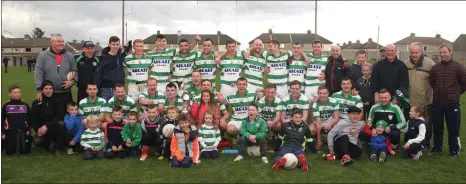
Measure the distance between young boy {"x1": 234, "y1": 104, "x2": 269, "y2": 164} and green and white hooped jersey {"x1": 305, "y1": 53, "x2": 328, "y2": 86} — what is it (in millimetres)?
1716

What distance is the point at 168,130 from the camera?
6.31m

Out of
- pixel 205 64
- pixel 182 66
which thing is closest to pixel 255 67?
pixel 205 64

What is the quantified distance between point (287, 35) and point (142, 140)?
76464 millimetres

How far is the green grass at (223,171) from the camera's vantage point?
5.14 m

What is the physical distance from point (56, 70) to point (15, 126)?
116cm

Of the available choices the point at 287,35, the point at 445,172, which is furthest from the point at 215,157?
the point at 287,35

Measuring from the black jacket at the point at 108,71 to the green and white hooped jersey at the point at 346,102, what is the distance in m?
3.92

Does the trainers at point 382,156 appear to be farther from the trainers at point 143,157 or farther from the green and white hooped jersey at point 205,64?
the trainers at point 143,157

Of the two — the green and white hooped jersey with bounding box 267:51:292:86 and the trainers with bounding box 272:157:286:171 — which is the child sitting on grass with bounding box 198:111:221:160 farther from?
the green and white hooped jersey with bounding box 267:51:292:86

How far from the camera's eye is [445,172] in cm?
553

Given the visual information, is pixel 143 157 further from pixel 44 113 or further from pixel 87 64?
pixel 87 64

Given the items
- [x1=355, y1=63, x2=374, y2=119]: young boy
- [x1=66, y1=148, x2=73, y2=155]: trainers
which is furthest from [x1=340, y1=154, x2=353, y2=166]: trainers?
[x1=66, y1=148, x2=73, y2=155]: trainers

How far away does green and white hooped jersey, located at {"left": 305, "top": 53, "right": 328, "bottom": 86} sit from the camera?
26.1 ft

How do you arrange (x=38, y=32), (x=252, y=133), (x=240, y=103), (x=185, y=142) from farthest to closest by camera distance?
(x=38, y=32) < (x=240, y=103) < (x=252, y=133) < (x=185, y=142)
